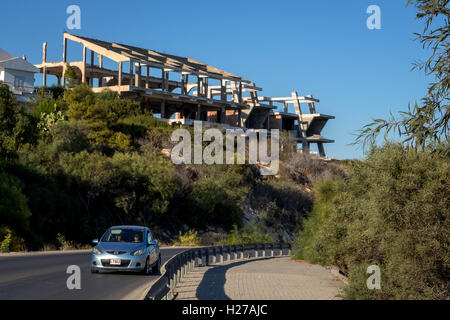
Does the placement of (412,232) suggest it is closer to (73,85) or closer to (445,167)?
(445,167)

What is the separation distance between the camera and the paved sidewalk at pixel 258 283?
17422mm

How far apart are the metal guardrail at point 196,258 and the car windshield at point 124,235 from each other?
143 cm

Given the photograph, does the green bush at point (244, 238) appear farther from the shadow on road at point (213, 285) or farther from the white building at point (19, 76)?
the white building at point (19, 76)

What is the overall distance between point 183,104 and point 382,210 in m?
64.6

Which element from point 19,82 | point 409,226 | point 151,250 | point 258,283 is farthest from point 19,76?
point 409,226

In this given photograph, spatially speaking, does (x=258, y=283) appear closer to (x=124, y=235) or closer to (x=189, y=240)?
(x=124, y=235)

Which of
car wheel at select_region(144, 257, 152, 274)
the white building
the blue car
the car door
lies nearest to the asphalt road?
car wheel at select_region(144, 257, 152, 274)

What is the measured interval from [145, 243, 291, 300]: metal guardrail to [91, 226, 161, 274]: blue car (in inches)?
40.1

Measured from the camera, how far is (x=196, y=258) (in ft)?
92.6

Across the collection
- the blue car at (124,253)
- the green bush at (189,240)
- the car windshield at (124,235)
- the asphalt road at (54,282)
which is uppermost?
the car windshield at (124,235)

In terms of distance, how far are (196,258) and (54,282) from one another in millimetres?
10415

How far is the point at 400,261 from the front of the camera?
54.5 feet

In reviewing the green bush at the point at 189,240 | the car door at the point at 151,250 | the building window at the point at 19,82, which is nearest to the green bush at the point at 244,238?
the green bush at the point at 189,240

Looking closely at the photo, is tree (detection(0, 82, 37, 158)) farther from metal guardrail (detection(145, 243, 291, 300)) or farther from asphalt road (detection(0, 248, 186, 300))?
asphalt road (detection(0, 248, 186, 300))
